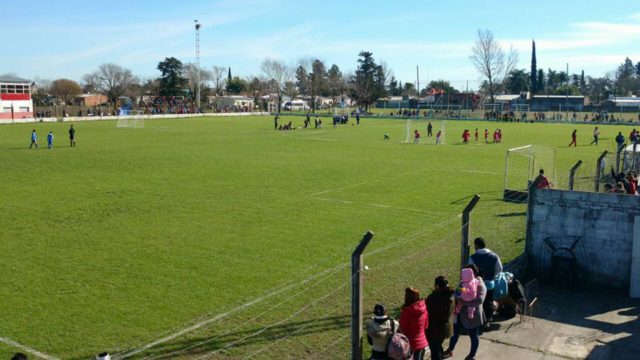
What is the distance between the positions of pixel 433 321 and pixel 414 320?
1.63 feet

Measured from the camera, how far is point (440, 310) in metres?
6.96

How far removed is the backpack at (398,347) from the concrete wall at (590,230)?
18.7 ft

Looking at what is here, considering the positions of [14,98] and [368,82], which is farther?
[368,82]

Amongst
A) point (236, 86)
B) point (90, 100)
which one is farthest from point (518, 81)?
point (90, 100)

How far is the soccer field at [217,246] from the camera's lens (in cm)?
852

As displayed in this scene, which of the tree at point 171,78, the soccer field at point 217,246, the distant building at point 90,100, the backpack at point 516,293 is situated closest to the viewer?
the soccer field at point 217,246

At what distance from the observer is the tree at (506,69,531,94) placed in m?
129

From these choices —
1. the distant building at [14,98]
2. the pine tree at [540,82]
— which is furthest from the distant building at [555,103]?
the distant building at [14,98]

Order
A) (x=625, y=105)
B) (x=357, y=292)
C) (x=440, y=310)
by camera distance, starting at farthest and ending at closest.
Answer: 1. (x=625, y=105)
2. (x=440, y=310)
3. (x=357, y=292)

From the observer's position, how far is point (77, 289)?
10.3m

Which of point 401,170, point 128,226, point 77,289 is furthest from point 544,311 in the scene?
point 401,170

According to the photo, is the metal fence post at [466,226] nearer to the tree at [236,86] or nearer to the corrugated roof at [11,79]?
the corrugated roof at [11,79]

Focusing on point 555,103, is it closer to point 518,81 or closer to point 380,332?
point 518,81

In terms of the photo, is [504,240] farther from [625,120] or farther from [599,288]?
[625,120]
